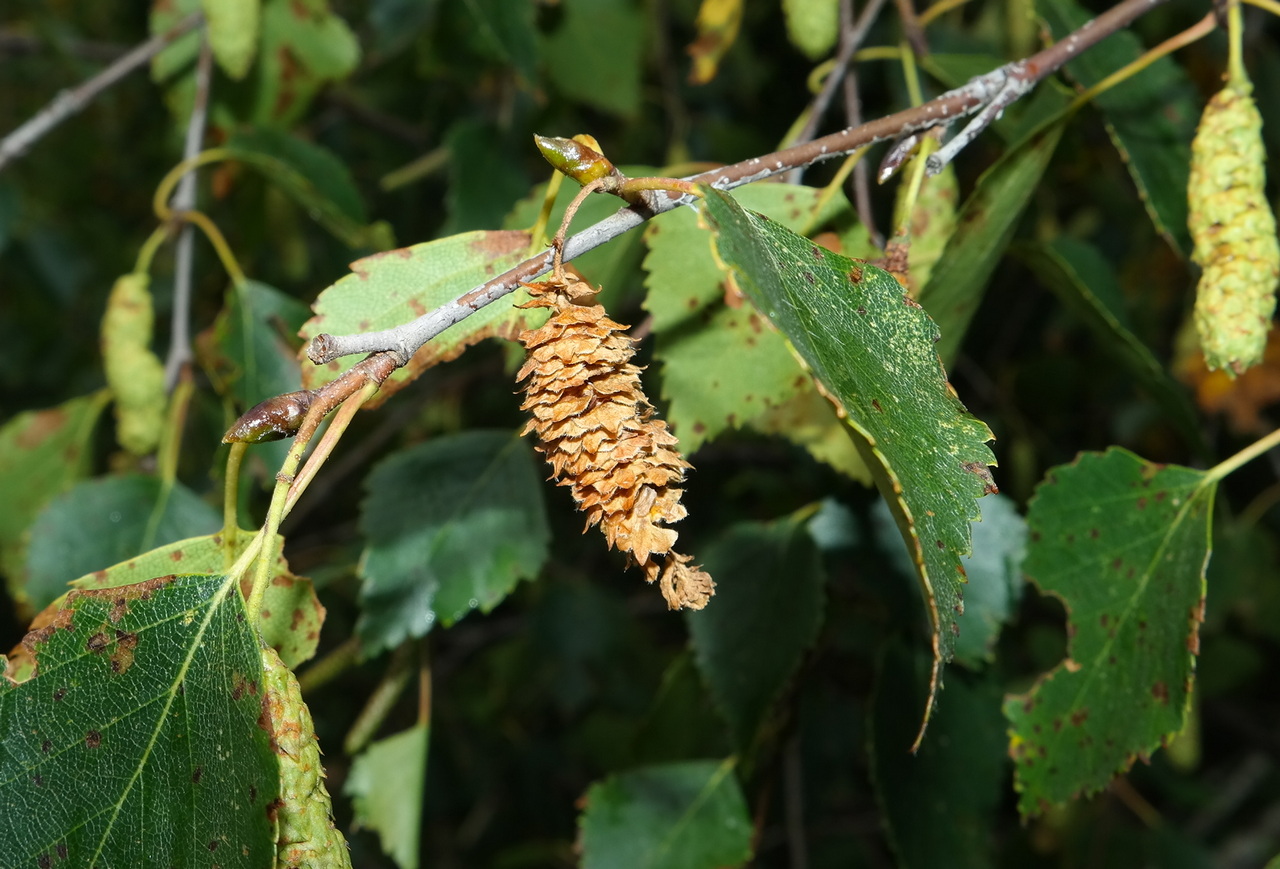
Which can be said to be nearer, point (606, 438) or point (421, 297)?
point (606, 438)

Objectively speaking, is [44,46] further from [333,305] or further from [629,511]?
[629,511]

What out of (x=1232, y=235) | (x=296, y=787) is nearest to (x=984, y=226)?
(x=1232, y=235)

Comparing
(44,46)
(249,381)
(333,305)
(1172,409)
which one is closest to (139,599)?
(333,305)

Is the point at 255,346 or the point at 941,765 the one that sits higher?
the point at 255,346

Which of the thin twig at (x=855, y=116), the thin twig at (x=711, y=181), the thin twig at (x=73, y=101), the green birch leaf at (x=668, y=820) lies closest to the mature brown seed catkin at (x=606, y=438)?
the thin twig at (x=711, y=181)

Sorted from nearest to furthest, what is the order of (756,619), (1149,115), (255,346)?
(1149,115) < (756,619) < (255,346)

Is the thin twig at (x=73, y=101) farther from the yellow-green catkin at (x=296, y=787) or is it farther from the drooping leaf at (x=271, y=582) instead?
the yellow-green catkin at (x=296, y=787)

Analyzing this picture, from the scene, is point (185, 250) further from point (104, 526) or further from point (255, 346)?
point (104, 526)
